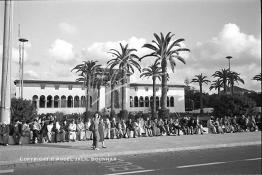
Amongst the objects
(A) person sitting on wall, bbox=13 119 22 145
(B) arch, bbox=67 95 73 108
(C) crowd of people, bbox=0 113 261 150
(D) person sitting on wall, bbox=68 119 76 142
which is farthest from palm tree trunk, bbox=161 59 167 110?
(B) arch, bbox=67 95 73 108

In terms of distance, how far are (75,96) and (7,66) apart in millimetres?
44144

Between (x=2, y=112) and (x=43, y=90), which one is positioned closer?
(x=2, y=112)

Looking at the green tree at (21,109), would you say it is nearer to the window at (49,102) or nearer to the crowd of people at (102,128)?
the crowd of people at (102,128)

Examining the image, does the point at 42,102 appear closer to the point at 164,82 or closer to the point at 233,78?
the point at 164,82

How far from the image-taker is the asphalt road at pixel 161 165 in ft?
30.5

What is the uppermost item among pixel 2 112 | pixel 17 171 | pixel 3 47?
pixel 3 47

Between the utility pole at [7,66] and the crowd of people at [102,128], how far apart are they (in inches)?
28.1

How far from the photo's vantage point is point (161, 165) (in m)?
10.3

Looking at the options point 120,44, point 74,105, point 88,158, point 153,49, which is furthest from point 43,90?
point 88,158

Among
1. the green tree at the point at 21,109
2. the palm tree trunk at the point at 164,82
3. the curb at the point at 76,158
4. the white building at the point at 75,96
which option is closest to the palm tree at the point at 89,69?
the white building at the point at 75,96

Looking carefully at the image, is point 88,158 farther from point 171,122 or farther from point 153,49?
point 153,49

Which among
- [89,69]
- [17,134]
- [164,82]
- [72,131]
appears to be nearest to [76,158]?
[17,134]

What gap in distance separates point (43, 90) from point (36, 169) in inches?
1918

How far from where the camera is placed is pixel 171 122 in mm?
21859
